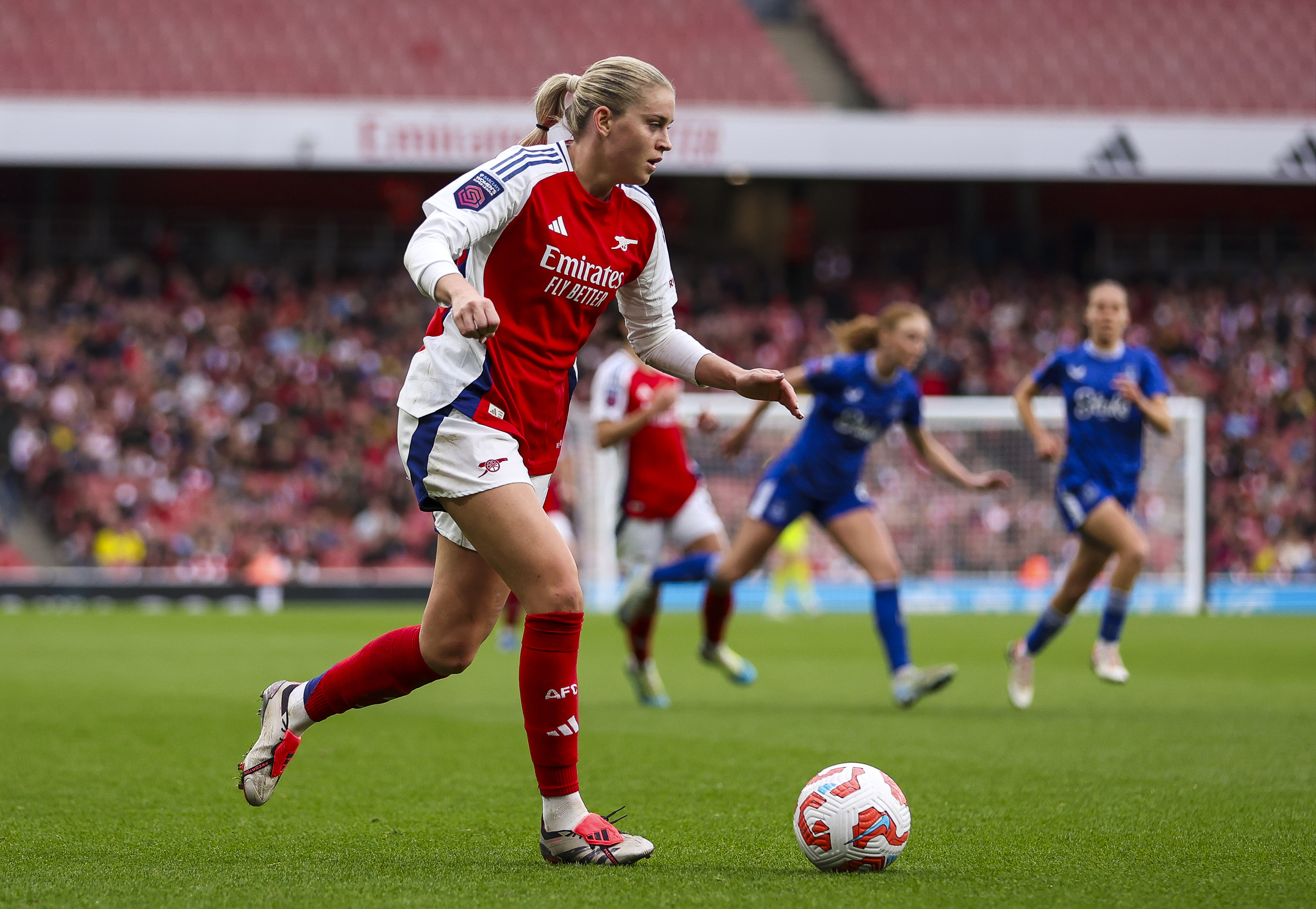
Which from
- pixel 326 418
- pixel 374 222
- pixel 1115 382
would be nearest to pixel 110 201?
pixel 374 222

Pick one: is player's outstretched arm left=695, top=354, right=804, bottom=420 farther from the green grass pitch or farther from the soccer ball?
the green grass pitch

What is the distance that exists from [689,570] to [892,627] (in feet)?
4.19

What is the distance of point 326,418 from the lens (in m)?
23.4

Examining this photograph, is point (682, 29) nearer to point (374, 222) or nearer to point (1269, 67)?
point (374, 222)

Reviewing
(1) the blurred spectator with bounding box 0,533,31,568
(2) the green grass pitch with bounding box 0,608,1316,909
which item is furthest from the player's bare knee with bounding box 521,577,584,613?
(1) the blurred spectator with bounding box 0,533,31,568

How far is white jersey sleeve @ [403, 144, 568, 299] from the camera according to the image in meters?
3.74

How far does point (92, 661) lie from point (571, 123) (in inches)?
347

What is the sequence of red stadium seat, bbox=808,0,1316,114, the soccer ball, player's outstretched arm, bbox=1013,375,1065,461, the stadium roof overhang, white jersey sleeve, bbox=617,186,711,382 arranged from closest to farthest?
the soccer ball < white jersey sleeve, bbox=617,186,711,382 < player's outstretched arm, bbox=1013,375,1065,461 < the stadium roof overhang < red stadium seat, bbox=808,0,1316,114

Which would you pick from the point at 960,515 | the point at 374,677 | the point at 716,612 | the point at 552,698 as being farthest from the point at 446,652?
the point at 960,515

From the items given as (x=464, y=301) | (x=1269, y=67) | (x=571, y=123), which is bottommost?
(x=464, y=301)

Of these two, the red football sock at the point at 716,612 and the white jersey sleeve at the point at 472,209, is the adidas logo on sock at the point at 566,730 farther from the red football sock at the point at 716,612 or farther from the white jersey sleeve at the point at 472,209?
the red football sock at the point at 716,612

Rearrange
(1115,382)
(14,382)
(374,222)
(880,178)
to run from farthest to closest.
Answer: (374,222) → (880,178) → (14,382) → (1115,382)

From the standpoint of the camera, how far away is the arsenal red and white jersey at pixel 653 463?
29.8 feet

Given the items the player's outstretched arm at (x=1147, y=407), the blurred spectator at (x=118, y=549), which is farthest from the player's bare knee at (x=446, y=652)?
the blurred spectator at (x=118, y=549)
